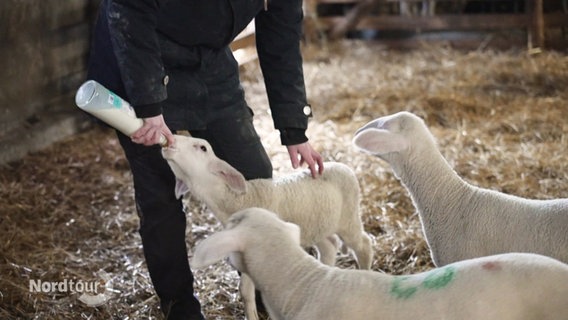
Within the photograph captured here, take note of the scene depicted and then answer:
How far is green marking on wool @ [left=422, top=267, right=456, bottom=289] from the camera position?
2.47 meters

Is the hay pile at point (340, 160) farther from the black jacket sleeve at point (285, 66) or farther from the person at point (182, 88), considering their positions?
the black jacket sleeve at point (285, 66)

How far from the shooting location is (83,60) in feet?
23.0

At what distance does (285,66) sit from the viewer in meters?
3.54

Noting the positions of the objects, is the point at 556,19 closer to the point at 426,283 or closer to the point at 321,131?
the point at 321,131

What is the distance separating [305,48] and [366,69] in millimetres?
1465

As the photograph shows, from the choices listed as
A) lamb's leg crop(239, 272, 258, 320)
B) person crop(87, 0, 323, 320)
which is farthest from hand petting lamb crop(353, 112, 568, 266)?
lamb's leg crop(239, 272, 258, 320)

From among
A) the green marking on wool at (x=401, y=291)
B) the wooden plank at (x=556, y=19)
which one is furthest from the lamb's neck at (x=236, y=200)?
the wooden plank at (x=556, y=19)

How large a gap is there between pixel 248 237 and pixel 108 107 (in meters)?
0.76

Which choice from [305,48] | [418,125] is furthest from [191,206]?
[305,48]

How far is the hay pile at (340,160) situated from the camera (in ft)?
13.5

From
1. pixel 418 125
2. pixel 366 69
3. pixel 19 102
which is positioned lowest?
pixel 366 69

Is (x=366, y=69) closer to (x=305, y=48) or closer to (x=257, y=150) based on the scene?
(x=305, y=48)

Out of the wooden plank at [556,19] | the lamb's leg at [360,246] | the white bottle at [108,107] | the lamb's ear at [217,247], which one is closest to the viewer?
the lamb's ear at [217,247]

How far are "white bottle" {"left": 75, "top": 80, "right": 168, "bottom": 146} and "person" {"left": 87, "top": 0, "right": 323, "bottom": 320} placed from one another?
0.04 meters
